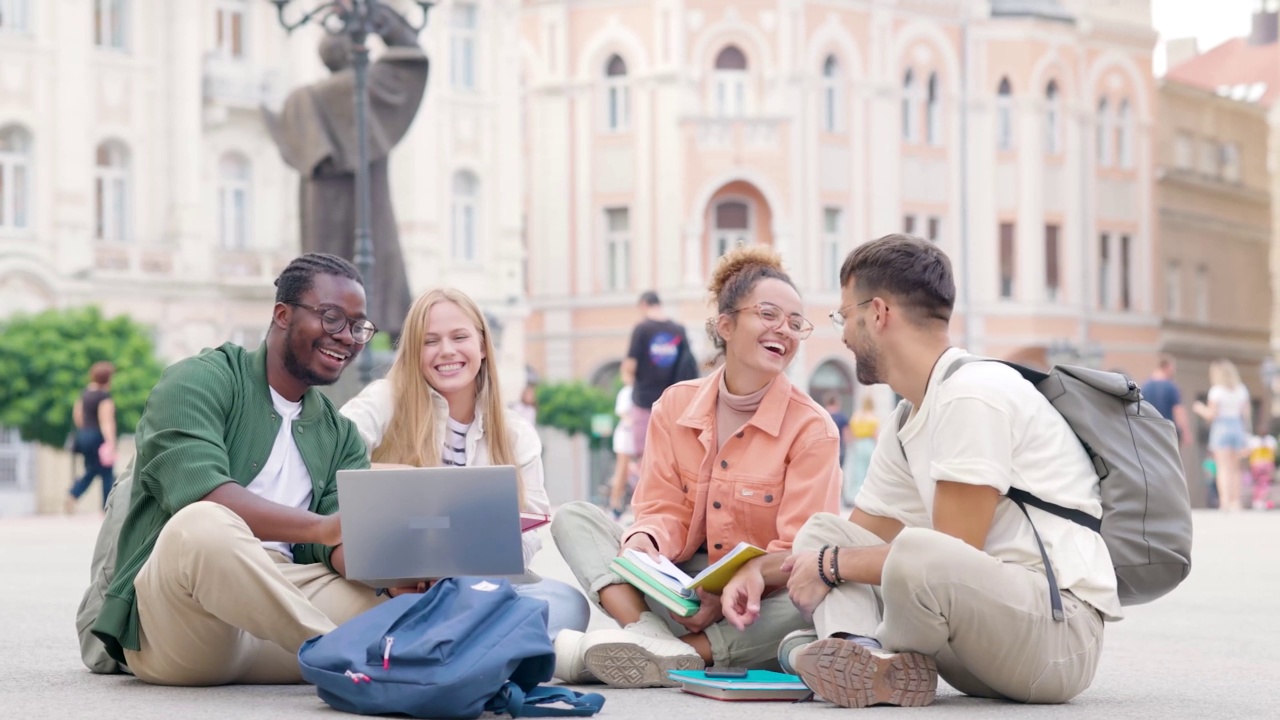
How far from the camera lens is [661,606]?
719 centimetres

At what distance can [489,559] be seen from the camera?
20.4 ft

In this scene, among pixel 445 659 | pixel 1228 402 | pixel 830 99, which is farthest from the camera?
pixel 830 99

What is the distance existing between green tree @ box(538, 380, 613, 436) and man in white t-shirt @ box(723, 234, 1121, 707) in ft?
121

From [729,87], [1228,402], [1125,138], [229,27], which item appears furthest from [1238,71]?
[1228,402]

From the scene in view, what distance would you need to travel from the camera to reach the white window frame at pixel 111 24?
130 feet

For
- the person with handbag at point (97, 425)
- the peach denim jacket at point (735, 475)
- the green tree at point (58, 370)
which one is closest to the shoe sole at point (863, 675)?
the peach denim jacket at point (735, 475)

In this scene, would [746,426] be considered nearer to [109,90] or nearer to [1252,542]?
[1252,542]

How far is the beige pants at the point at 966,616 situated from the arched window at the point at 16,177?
111ft

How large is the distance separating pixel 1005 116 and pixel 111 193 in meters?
23.8

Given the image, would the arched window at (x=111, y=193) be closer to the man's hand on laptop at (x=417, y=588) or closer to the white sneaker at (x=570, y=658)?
the white sneaker at (x=570, y=658)

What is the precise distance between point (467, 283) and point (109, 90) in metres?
9.03

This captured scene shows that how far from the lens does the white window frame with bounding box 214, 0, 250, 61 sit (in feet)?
135

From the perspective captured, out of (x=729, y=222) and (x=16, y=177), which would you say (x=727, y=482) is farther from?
(x=729, y=222)

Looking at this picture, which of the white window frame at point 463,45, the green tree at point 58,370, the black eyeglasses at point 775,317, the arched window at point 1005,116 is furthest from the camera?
the arched window at point 1005,116
